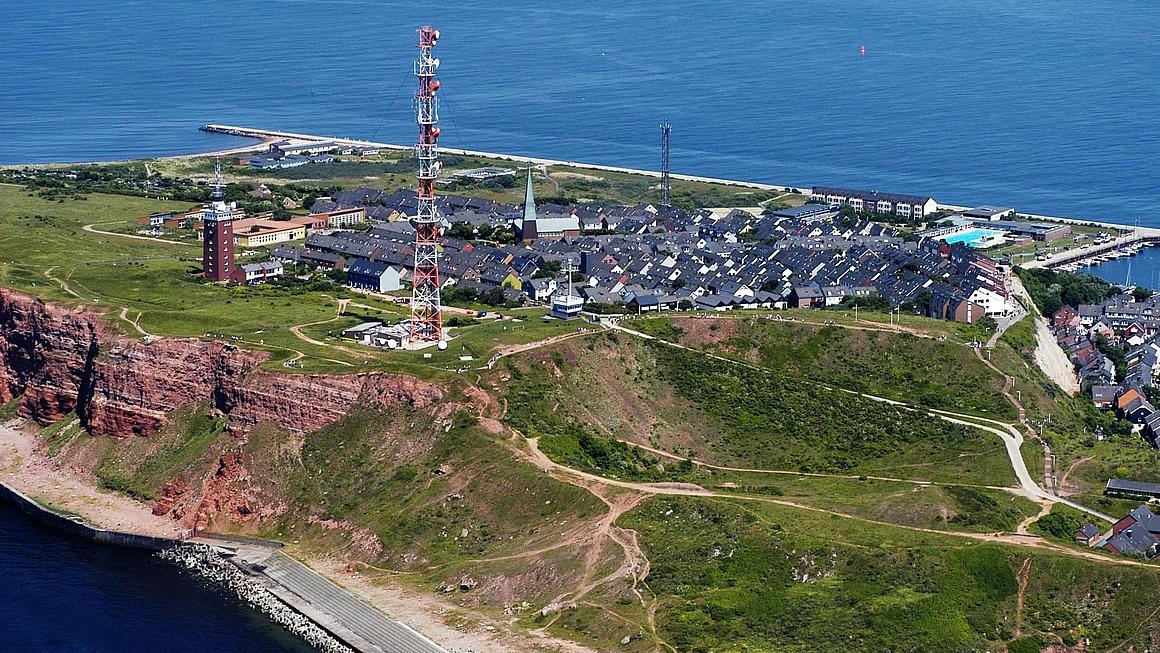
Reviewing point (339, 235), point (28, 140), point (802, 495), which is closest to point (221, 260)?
point (339, 235)

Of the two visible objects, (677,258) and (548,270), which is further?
(677,258)

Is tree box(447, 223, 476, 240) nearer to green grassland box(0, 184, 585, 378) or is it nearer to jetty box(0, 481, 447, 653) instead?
green grassland box(0, 184, 585, 378)

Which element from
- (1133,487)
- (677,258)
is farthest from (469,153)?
(1133,487)

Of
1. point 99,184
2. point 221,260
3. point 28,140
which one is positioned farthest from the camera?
point 28,140

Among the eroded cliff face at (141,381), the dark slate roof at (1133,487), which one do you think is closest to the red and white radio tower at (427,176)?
the eroded cliff face at (141,381)

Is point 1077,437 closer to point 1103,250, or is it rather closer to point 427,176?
point 427,176

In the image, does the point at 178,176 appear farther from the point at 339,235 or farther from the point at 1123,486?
the point at 1123,486
